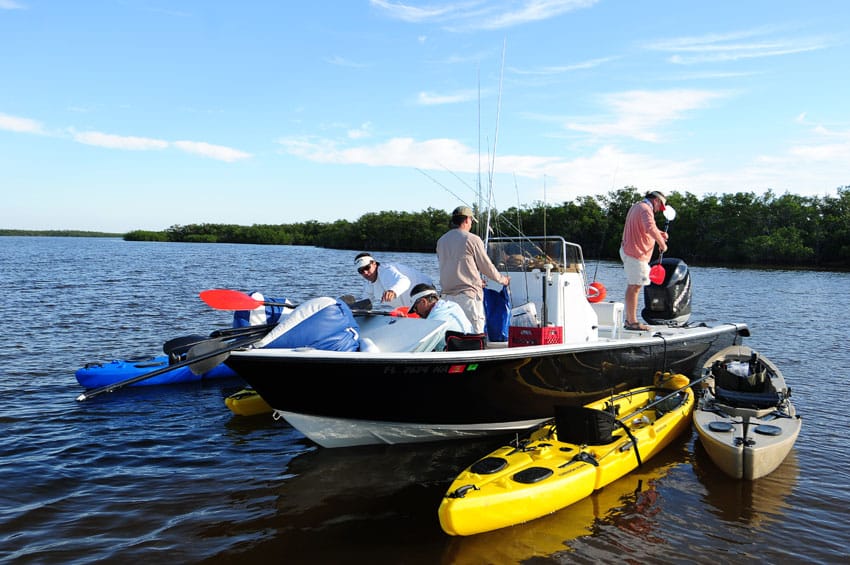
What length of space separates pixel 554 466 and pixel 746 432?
241cm

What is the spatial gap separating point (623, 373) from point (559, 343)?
5.33ft

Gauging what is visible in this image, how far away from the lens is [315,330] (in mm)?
6066

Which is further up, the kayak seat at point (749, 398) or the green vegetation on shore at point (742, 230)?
the green vegetation on shore at point (742, 230)

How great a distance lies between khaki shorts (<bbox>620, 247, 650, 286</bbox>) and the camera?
8859 millimetres

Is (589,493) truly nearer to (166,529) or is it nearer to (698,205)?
(166,529)

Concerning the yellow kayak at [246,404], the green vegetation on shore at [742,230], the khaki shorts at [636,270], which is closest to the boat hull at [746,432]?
the khaki shorts at [636,270]

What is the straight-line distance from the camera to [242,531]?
514cm

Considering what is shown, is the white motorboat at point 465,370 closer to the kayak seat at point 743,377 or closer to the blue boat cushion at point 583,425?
the blue boat cushion at point 583,425

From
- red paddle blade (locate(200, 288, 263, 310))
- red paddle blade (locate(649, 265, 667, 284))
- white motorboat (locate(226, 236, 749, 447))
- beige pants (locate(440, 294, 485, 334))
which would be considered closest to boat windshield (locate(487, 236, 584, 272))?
white motorboat (locate(226, 236, 749, 447))

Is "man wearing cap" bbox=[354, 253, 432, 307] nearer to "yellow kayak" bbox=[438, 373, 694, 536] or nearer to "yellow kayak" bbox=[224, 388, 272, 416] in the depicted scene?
"yellow kayak" bbox=[224, 388, 272, 416]

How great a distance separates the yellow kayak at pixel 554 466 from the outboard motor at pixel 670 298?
294 cm

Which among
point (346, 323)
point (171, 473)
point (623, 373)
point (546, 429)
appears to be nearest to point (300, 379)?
point (346, 323)

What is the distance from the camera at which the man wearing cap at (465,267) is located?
22.7ft

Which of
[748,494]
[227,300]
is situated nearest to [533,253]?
[748,494]
